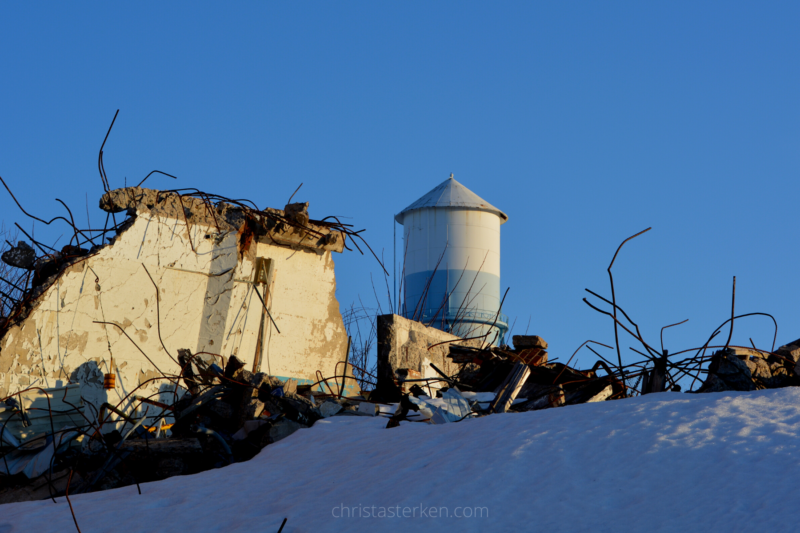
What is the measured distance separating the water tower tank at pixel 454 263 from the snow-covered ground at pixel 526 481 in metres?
9.79

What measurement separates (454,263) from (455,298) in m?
0.77

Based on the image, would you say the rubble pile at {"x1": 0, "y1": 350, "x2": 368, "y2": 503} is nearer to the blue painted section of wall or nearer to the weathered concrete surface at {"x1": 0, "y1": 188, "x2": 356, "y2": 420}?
the weathered concrete surface at {"x1": 0, "y1": 188, "x2": 356, "y2": 420}

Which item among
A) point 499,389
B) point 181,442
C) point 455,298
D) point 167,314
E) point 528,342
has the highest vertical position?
point 455,298

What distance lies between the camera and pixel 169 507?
9.78ft

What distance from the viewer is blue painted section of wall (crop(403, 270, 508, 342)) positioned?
1333 centimetres

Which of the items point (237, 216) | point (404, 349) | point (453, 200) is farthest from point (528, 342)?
point (453, 200)

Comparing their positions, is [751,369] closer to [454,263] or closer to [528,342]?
[528,342]

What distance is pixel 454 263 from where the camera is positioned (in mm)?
13844

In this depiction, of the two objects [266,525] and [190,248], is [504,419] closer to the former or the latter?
[266,525]

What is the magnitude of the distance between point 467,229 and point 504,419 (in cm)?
1087

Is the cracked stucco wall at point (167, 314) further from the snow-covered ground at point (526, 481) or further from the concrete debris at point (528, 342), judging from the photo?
the snow-covered ground at point (526, 481)

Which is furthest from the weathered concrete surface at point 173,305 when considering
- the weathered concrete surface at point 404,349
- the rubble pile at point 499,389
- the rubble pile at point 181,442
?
the rubble pile at point 499,389

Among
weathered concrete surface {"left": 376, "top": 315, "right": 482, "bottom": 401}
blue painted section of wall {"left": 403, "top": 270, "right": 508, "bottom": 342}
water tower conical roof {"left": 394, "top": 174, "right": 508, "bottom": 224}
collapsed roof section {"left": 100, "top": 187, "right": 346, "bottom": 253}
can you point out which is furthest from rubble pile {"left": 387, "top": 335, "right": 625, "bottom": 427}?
water tower conical roof {"left": 394, "top": 174, "right": 508, "bottom": 224}

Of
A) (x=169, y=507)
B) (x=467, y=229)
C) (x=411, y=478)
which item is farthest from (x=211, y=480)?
(x=467, y=229)
